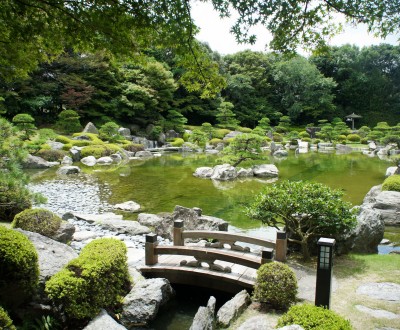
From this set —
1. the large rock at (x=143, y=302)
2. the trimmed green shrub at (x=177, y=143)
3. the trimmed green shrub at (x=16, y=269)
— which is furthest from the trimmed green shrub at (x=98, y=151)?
the trimmed green shrub at (x=16, y=269)

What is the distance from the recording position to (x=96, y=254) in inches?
180

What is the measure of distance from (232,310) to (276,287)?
639mm

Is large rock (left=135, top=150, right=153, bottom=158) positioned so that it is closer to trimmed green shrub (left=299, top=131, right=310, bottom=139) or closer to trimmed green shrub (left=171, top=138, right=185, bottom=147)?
trimmed green shrub (left=171, top=138, right=185, bottom=147)

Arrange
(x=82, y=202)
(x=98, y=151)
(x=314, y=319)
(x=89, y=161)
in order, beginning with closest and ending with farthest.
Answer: (x=314, y=319) < (x=82, y=202) < (x=89, y=161) < (x=98, y=151)

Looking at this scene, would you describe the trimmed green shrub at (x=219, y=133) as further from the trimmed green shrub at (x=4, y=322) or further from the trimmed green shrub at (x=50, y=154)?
the trimmed green shrub at (x=4, y=322)

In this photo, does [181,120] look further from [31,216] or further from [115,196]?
[31,216]

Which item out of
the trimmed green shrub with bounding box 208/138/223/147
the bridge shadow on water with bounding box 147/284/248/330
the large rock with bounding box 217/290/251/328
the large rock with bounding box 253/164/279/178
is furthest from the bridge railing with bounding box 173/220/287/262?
the trimmed green shrub with bounding box 208/138/223/147

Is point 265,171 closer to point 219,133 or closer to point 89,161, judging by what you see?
point 89,161

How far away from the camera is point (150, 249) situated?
18.5ft

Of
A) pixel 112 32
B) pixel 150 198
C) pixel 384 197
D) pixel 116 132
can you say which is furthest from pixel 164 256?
pixel 116 132

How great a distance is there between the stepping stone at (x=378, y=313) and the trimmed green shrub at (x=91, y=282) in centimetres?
321

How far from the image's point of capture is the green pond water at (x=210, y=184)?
36.2ft

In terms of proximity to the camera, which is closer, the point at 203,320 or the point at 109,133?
the point at 203,320

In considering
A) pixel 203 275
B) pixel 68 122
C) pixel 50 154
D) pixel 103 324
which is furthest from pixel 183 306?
pixel 68 122
